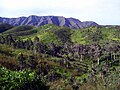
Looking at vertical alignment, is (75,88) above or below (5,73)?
below

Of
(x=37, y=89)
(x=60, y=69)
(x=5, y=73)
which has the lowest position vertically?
(x=60, y=69)

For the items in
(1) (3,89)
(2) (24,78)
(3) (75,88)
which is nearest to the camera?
(1) (3,89)

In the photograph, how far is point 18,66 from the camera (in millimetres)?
171625

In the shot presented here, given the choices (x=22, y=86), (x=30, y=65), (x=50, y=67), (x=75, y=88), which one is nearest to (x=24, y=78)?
(x=22, y=86)

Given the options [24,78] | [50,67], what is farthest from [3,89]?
[50,67]

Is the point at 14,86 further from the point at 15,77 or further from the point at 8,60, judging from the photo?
the point at 8,60

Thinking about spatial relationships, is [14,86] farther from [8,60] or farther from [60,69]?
[60,69]

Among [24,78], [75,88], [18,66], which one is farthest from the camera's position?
[18,66]

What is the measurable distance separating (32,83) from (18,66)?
115762mm

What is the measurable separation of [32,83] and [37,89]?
2.35 m

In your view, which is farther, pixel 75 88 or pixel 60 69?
pixel 60 69

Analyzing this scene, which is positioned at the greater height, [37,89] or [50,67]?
[37,89]

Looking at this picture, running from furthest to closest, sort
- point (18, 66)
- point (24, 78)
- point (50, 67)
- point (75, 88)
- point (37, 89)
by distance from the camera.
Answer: point (50, 67) → point (18, 66) → point (75, 88) → point (37, 89) → point (24, 78)

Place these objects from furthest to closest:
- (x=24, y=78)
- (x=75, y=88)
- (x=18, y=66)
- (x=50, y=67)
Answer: (x=50, y=67) < (x=18, y=66) < (x=75, y=88) < (x=24, y=78)
